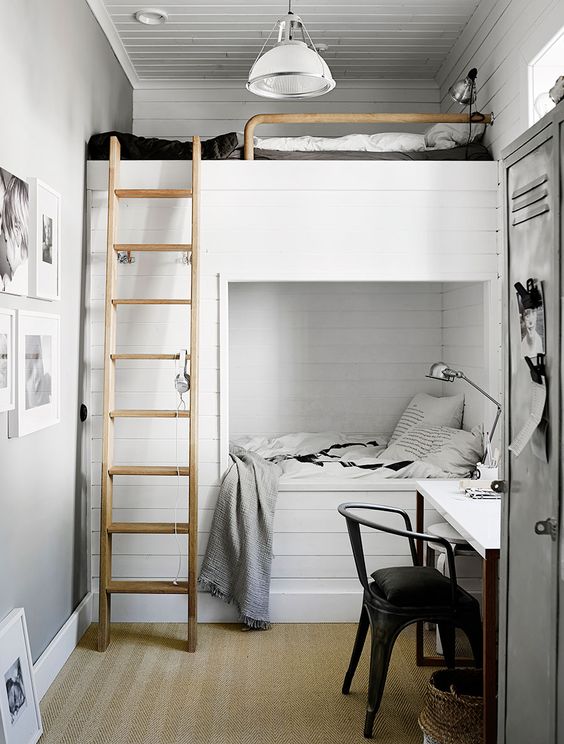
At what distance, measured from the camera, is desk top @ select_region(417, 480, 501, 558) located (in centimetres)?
236

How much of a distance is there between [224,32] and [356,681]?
3411mm

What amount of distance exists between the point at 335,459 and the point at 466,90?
2070 millimetres

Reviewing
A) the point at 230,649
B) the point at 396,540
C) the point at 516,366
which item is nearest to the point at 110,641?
the point at 230,649

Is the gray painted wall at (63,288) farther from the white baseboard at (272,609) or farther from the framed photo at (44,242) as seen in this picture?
the white baseboard at (272,609)

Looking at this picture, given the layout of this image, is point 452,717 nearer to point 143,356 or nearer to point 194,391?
point 194,391

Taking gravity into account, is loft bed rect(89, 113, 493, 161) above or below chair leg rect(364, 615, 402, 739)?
above

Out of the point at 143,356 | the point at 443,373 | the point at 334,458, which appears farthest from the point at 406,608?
the point at 334,458

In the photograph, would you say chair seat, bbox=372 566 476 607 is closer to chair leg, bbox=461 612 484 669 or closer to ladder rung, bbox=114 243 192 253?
chair leg, bbox=461 612 484 669

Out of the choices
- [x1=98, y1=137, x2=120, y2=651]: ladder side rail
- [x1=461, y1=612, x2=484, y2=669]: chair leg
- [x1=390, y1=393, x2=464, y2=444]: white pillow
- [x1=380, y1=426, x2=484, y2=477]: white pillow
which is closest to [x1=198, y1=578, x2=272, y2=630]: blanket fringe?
[x1=98, y1=137, x2=120, y2=651]: ladder side rail

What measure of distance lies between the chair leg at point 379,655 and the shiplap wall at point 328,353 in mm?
2556

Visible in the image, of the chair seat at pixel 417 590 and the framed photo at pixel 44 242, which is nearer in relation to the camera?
the chair seat at pixel 417 590

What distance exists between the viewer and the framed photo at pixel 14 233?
2.55 metres

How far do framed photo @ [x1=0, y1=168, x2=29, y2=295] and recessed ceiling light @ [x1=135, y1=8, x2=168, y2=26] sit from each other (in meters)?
1.68

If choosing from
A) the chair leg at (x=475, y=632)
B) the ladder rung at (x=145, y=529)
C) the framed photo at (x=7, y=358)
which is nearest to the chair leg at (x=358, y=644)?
the chair leg at (x=475, y=632)
